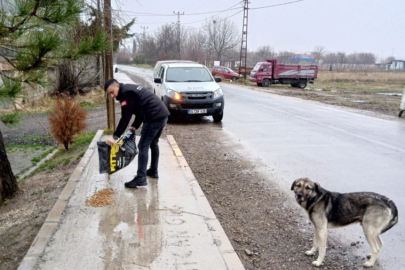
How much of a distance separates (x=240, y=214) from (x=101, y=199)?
1894mm

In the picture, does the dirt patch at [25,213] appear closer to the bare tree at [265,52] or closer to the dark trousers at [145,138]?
the dark trousers at [145,138]

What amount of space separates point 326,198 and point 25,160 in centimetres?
815

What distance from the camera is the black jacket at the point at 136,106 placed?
516 centimetres

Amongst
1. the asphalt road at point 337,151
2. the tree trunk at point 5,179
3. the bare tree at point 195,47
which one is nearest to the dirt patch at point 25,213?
the tree trunk at point 5,179

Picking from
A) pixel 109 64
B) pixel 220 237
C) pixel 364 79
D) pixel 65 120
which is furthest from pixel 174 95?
pixel 364 79

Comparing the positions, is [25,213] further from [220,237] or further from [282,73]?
[282,73]

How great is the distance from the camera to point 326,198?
398 cm

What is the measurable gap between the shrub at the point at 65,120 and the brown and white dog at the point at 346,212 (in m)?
7.22

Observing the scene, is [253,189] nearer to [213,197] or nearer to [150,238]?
[213,197]

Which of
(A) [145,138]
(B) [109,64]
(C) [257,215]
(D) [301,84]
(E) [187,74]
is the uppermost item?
(B) [109,64]

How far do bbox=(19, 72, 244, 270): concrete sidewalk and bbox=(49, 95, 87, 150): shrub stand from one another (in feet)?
13.6

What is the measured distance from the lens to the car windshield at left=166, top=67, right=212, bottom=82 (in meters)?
12.9

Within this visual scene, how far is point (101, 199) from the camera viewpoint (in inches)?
202

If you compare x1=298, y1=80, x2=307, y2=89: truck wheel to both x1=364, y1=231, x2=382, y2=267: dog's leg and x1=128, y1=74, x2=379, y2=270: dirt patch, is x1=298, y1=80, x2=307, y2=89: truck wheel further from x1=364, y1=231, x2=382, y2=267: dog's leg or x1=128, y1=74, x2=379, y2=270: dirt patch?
x1=364, y1=231, x2=382, y2=267: dog's leg
